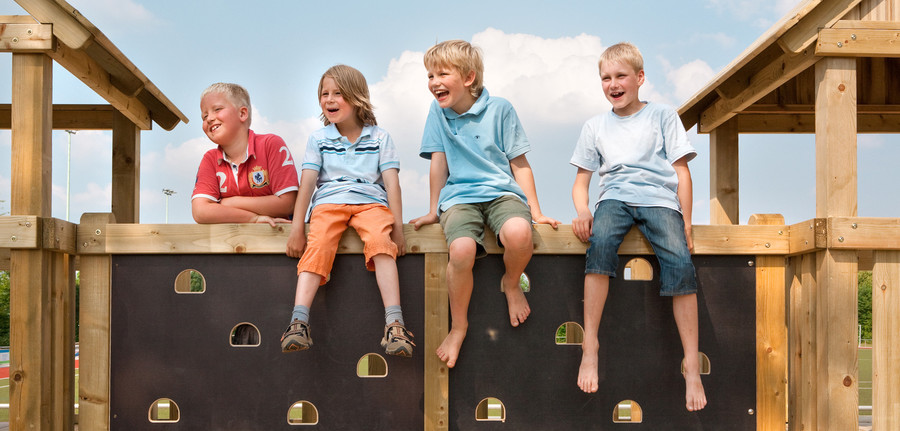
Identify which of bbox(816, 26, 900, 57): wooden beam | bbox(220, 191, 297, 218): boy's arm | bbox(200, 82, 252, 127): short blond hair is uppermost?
bbox(816, 26, 900, 57): wooden beam

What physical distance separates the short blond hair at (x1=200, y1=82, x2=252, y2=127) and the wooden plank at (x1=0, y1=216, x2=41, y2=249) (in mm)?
1207

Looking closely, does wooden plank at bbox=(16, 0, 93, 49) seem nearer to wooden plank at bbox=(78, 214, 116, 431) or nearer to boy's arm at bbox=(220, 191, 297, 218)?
wooden plank at bbox=(78, 214, 116, 431)

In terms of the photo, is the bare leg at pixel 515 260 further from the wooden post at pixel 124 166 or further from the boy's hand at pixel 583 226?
the wooden post at pixel 124 166

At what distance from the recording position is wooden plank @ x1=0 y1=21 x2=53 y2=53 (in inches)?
164

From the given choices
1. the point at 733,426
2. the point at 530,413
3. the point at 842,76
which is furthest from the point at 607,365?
the point at 842,76

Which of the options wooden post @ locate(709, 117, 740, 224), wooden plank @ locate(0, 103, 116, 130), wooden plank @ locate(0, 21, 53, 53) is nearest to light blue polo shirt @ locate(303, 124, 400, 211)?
wooden plank @ locate(0, 21, 53, 53)

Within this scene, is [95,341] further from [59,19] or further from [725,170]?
[725,170]

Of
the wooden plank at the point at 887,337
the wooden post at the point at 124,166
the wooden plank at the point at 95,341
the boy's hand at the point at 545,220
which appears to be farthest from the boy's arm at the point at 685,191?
the wooden post at the point at 124,166

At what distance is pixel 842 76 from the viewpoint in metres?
4.32

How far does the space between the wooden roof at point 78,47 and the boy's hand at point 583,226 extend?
114 inches

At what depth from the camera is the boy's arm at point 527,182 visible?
14.2 feet

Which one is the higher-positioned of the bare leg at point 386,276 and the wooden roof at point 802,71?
the wooden roof at point 802,71

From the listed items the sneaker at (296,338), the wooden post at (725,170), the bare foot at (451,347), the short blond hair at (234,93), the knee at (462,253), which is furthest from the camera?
the wooden post at (725,170)

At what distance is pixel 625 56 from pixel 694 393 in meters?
1.88
